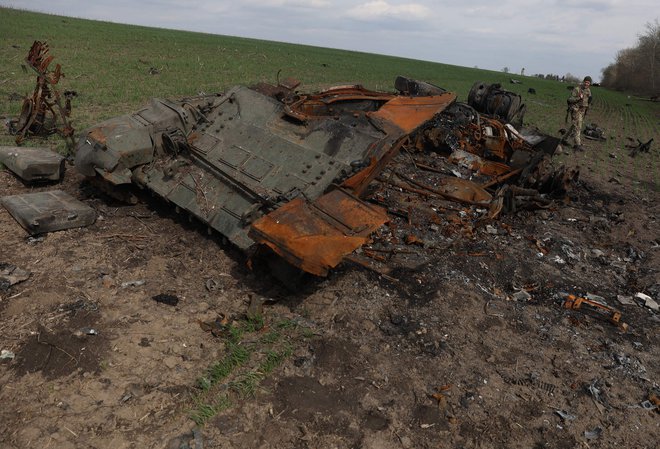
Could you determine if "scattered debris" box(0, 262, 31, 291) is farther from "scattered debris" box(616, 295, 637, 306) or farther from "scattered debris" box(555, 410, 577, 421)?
"scattered debris" box(616, 295, 637, 306)

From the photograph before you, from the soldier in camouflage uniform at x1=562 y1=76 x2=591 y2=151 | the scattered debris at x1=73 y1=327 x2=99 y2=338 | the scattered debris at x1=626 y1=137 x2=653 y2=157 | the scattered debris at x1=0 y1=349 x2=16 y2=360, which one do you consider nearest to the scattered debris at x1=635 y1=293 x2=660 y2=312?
the scattered debris at x1=73 y1=327 x2=99 y2=338

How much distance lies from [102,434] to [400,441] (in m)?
2.21

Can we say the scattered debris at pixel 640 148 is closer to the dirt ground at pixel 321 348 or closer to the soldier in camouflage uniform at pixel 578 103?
the soldier in camouflage uniform at pixel 578 103

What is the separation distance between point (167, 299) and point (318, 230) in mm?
1800

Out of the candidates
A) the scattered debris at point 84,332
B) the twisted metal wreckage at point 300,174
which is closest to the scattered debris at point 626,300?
the twisted metal wreckage at point 300,174

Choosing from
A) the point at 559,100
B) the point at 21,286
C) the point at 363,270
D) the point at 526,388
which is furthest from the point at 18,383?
the point at 559,100

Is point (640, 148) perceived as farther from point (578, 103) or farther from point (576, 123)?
point (578, 103)

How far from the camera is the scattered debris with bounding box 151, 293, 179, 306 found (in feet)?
16.0

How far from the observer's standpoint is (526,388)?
4.29m

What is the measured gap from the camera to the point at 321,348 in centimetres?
445

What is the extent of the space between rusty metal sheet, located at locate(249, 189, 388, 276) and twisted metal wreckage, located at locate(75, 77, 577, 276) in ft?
0.04

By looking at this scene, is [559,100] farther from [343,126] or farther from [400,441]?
[400,441]

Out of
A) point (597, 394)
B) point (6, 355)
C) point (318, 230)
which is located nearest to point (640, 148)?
point (597, 394)

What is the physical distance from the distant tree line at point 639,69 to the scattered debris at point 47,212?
49.4 m
